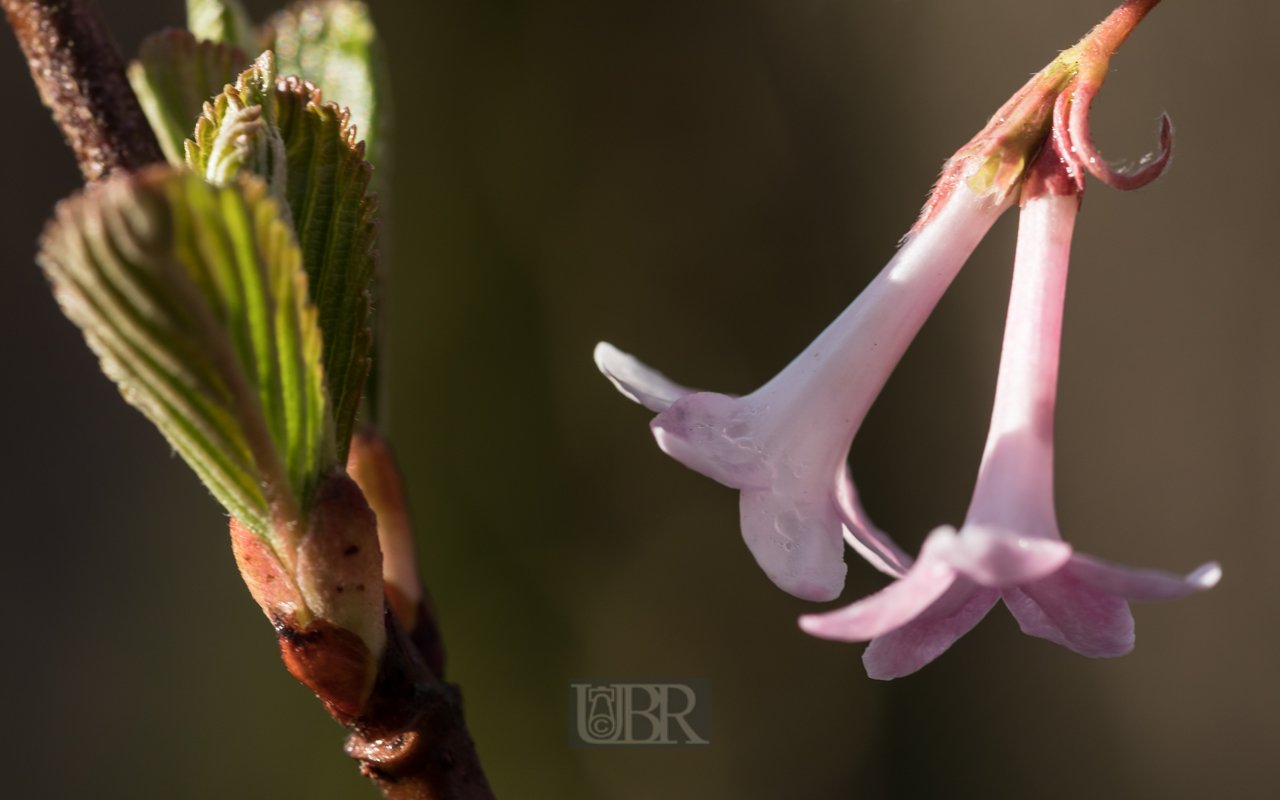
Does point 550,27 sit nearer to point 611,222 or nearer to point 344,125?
point 611,222

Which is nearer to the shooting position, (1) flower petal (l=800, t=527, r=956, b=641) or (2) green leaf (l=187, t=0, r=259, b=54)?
(1) flower petal (l=800, t=527, r=956, b=641)

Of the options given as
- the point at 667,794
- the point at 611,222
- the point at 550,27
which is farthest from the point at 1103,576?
the point at 550,27

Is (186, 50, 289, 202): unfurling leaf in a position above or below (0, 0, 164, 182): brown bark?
below

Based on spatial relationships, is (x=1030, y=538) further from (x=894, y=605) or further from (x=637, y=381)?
(x=637, y=381)
